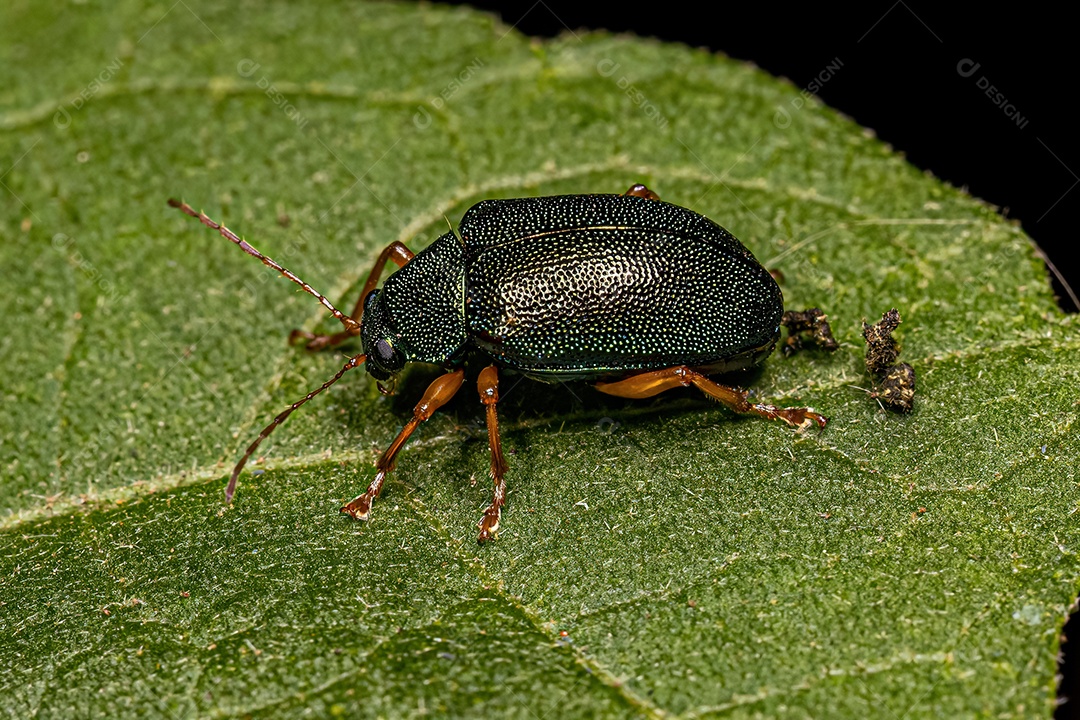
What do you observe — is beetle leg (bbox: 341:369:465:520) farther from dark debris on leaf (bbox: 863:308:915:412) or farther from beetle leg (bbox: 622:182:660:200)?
dark debris on leaf (bbox: 863:308:915:412)

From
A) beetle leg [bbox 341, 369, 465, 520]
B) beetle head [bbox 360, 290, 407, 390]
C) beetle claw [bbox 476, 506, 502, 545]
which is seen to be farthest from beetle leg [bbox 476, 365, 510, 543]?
beetle head [bbox 360, 290, 407, 390]

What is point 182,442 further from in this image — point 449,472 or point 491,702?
point 491,702

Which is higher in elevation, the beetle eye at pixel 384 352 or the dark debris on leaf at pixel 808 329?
the dark debris on leaf at pixel 808 329

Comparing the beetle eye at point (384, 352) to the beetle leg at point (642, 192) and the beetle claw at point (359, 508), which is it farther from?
the beetle leg at point (642, 192)

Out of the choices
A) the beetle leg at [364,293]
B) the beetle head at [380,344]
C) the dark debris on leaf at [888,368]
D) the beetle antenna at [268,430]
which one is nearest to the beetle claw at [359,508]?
the beetle antenna at [268,430]

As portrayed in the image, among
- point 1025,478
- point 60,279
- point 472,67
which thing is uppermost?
point 1025,478

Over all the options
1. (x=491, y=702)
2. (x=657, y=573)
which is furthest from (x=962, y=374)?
(x=491, y=702)
